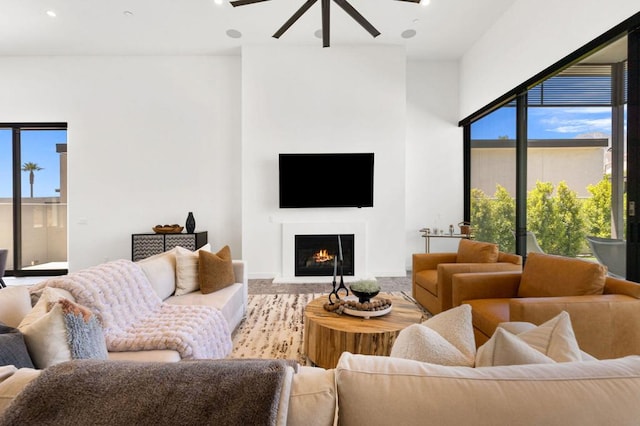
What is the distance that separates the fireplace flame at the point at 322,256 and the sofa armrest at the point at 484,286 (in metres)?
2.56

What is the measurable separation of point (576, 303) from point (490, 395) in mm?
1663

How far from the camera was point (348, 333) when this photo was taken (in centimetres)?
191

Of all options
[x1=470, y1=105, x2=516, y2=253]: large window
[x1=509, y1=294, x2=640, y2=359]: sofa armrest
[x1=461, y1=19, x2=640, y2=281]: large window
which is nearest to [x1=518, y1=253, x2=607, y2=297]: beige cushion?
[x1=509, y1=294, x2=640, y2=359]: sofa armrest

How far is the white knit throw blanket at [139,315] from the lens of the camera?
5.59ft

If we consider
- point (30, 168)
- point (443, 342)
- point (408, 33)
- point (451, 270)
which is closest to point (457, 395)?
point (443, 342)

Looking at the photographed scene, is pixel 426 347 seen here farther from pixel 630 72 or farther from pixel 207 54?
pixel 207 54

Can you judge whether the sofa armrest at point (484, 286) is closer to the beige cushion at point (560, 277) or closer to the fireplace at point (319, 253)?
the beige cushion at point (560, 277)

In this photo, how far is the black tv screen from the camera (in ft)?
15.8

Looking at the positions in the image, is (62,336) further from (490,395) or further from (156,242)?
(156,242)

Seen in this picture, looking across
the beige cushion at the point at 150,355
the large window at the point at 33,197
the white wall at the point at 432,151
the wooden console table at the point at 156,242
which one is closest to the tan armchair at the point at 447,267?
the white wall at the point at 432,151

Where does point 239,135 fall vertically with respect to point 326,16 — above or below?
below

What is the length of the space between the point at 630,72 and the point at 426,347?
3113mm

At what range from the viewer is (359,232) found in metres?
4.91

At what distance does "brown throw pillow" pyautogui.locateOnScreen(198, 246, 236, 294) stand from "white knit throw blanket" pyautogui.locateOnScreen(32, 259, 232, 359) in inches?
16.9
